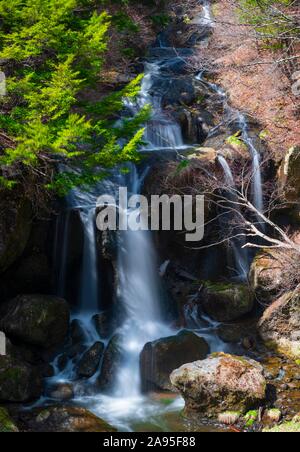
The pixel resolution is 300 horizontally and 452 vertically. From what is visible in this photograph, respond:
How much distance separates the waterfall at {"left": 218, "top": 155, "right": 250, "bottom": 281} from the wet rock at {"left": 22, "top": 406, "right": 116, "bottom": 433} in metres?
5.97

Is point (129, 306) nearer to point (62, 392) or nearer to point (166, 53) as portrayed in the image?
point (62, 392)

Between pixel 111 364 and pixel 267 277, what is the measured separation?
165 inches

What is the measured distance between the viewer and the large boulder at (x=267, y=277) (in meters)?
9.64

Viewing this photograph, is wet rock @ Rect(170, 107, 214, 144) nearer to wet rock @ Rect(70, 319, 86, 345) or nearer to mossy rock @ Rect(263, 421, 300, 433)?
wet rock @ Rect(70, 319, 86, 345)

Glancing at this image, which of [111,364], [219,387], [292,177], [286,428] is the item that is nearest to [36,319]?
[111,364]

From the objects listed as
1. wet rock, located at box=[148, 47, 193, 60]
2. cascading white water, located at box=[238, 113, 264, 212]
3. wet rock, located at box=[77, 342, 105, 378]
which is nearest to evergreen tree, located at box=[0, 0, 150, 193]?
wet rock, located at box=[77, 342, 105, 378]

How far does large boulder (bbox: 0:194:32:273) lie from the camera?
7.95 meters

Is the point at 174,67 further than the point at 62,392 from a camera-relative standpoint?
Yes

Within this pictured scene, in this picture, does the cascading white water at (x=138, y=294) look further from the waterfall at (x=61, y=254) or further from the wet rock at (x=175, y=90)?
the wet rock at (x=175, y=90)

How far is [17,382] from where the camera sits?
719cm

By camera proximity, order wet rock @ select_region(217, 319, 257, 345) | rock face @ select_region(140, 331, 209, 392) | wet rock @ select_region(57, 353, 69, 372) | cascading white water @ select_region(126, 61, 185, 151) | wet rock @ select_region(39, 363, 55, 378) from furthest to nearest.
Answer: cascading white water @ select_region(126, 61, 185, 151) < wet rock @ select_region(217, 319, 257, 345) < wet rock @ select_region(57, 353, 69, 372) < wet rock @ select_region(39, 363, 55, 378) < rock face @ select_region(140, 331, 209, 392)

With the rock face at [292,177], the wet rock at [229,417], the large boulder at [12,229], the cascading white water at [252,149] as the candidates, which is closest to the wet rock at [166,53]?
the cascading white water at [252,149]

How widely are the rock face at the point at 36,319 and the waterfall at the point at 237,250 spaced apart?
197 inches

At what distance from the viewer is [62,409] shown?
6.70 meters
